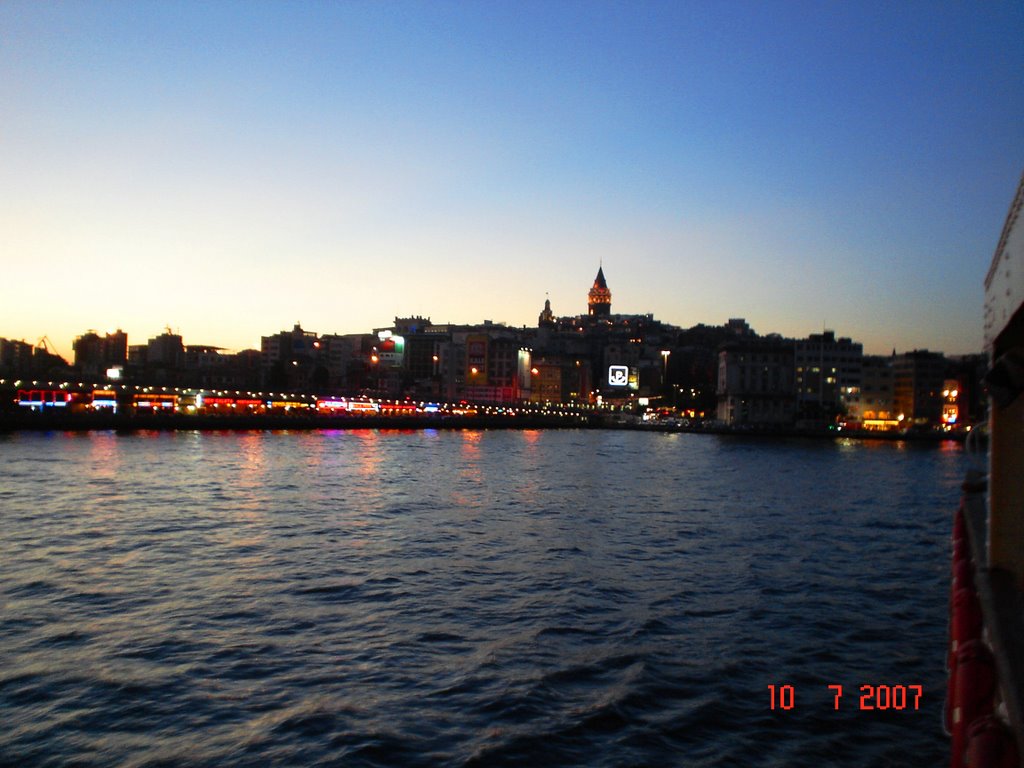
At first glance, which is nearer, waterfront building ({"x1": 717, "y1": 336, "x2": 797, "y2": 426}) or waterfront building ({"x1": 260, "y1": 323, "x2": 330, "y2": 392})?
waterfront building ({"x1": 717, "y1": 336, "x2": 797, "y2": 426})

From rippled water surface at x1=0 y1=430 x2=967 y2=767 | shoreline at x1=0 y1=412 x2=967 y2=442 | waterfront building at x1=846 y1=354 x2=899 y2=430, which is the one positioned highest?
waterfront building at x1=846 y1=354 x2=899 y2=430

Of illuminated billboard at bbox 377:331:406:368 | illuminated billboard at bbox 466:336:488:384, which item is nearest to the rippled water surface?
illuminated billboard at bbox 466:336:488:384

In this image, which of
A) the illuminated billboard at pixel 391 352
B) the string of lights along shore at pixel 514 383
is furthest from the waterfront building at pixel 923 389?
the illuminated billboard at pixel 391 352

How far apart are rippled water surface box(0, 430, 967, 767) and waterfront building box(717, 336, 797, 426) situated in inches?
4260

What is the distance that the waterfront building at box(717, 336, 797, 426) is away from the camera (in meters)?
137

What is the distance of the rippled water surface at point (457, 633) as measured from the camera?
9.48m

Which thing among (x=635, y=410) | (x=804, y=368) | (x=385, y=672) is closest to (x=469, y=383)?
(x=635, y=410)
